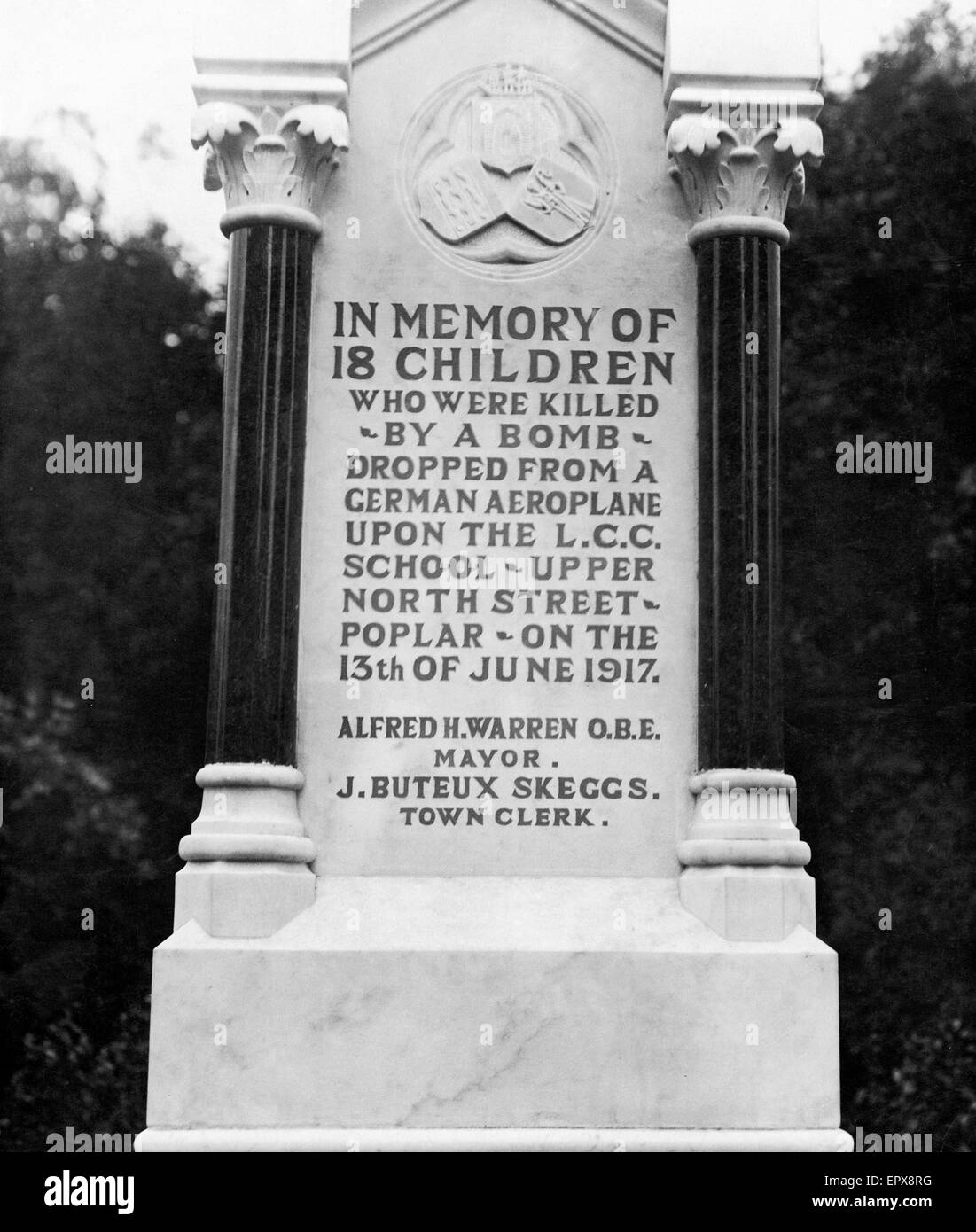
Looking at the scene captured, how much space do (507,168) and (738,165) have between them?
1.15m

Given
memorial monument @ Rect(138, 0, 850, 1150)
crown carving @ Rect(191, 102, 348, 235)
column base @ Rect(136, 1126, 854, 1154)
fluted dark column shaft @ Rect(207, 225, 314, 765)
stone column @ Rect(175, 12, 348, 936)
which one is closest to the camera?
column base @ Rect(136, 1126, 854, 1154)

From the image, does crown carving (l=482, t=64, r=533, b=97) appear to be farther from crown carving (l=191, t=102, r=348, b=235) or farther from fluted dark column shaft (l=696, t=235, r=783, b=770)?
fluted dark column shaft (l=696, t=235, r=783, b=770)

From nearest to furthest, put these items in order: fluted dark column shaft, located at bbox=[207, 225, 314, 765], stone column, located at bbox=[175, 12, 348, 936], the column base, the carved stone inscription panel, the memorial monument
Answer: the column base, the memorial monument, stone column, located at bbox=[175, 12, 348, 936], fluted dark column shaft, located at bbox=[207, 225, 314, 765], the carved stone inscription panel

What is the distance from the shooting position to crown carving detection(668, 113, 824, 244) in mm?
9055

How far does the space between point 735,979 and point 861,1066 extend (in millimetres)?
8767

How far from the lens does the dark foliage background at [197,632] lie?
16406mm

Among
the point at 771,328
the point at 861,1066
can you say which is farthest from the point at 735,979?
the point at 861,1066

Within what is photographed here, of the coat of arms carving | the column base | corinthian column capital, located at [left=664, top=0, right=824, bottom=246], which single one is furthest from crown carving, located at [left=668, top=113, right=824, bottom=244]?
the column base

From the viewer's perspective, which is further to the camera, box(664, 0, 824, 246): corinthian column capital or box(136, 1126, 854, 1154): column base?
box(664, 0, 824, 246): corinthian column capital

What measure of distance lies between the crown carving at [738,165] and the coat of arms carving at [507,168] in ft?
1.56

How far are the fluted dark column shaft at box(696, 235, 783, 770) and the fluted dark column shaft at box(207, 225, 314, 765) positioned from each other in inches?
77.7

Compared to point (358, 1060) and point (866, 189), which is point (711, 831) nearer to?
point (358, 1060)

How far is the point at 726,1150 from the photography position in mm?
8141

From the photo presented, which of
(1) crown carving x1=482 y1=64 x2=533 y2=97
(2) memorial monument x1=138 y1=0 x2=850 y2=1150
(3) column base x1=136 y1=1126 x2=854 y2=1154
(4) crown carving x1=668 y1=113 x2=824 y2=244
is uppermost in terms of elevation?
(1) crown carving x1=482 y1=64 x2=533 y2=97
